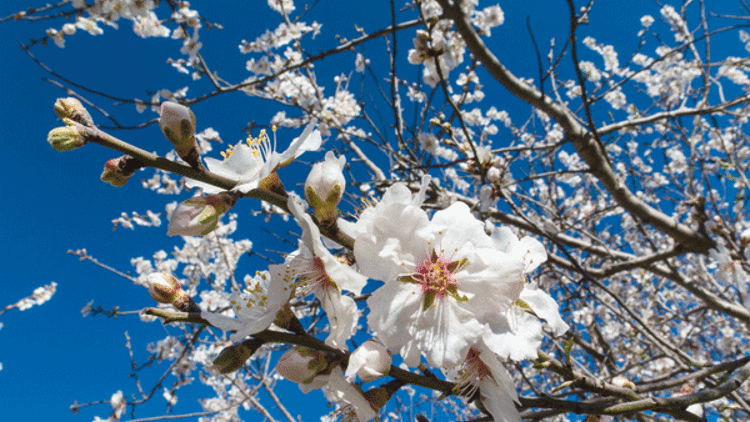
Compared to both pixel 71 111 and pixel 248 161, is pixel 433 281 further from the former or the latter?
pixel 71 111

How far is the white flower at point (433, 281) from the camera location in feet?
2.53

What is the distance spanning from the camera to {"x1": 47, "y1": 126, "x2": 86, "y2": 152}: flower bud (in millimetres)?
647

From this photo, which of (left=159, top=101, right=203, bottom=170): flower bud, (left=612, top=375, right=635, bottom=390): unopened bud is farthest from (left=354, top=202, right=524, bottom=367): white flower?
(left=612, top=375, right=635, bottom=390): unopened bud

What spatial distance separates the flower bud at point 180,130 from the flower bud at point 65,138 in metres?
0.13

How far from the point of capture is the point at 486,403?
0.89 m

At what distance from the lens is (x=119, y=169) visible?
0.71 m

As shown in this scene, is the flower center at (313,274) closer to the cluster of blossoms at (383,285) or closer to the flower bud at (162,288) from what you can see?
the cluster of blossoms at (383,285)

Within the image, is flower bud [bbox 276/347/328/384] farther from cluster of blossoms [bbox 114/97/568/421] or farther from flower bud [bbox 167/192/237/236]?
flower bud [bbox 167/192/237/236]

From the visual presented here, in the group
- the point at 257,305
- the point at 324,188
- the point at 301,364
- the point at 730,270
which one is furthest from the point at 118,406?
the point at 730,270

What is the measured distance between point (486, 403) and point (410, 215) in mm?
470

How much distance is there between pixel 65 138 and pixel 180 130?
175 millimetres

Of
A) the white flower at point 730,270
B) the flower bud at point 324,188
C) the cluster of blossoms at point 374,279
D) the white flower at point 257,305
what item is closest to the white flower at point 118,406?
→ the white flower at point 257,305

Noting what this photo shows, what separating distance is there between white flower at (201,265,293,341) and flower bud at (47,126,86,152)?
0.37m

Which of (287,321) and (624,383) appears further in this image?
(624,383)
